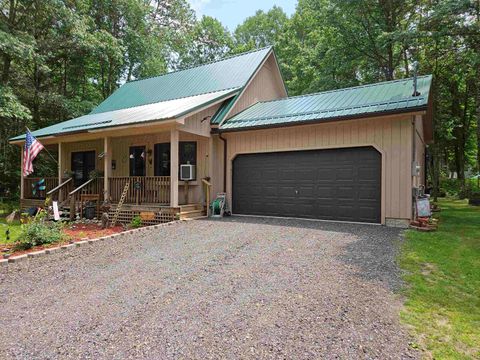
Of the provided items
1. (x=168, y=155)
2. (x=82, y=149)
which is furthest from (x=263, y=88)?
(x=82, y=149)

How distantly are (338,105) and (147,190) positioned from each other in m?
6.87

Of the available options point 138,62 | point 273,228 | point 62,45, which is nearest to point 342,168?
point 273,228

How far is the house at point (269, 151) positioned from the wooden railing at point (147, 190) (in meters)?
0.04

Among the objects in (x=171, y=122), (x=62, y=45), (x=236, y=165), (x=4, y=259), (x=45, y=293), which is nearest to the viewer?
(x=45, y=293)

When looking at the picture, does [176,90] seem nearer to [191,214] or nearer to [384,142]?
[191,214]

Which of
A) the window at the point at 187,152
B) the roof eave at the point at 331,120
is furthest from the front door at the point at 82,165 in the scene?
the roof eave at the point at 331,120

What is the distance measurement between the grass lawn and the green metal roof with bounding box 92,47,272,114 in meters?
8.89

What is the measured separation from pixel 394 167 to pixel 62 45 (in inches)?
758

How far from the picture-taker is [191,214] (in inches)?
383

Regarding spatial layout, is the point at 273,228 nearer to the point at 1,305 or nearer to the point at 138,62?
the point at 1,305

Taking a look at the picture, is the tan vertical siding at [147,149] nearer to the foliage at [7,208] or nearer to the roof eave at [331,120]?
the roof eave at [331,120]

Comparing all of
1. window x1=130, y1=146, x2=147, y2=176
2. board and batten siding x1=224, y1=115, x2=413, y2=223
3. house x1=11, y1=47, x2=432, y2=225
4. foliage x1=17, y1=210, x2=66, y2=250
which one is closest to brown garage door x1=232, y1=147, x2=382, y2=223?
house x1=11, y1=47, x2=432, y2=225

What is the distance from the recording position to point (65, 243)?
253 inches

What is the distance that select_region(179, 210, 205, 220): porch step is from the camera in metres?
9.33
